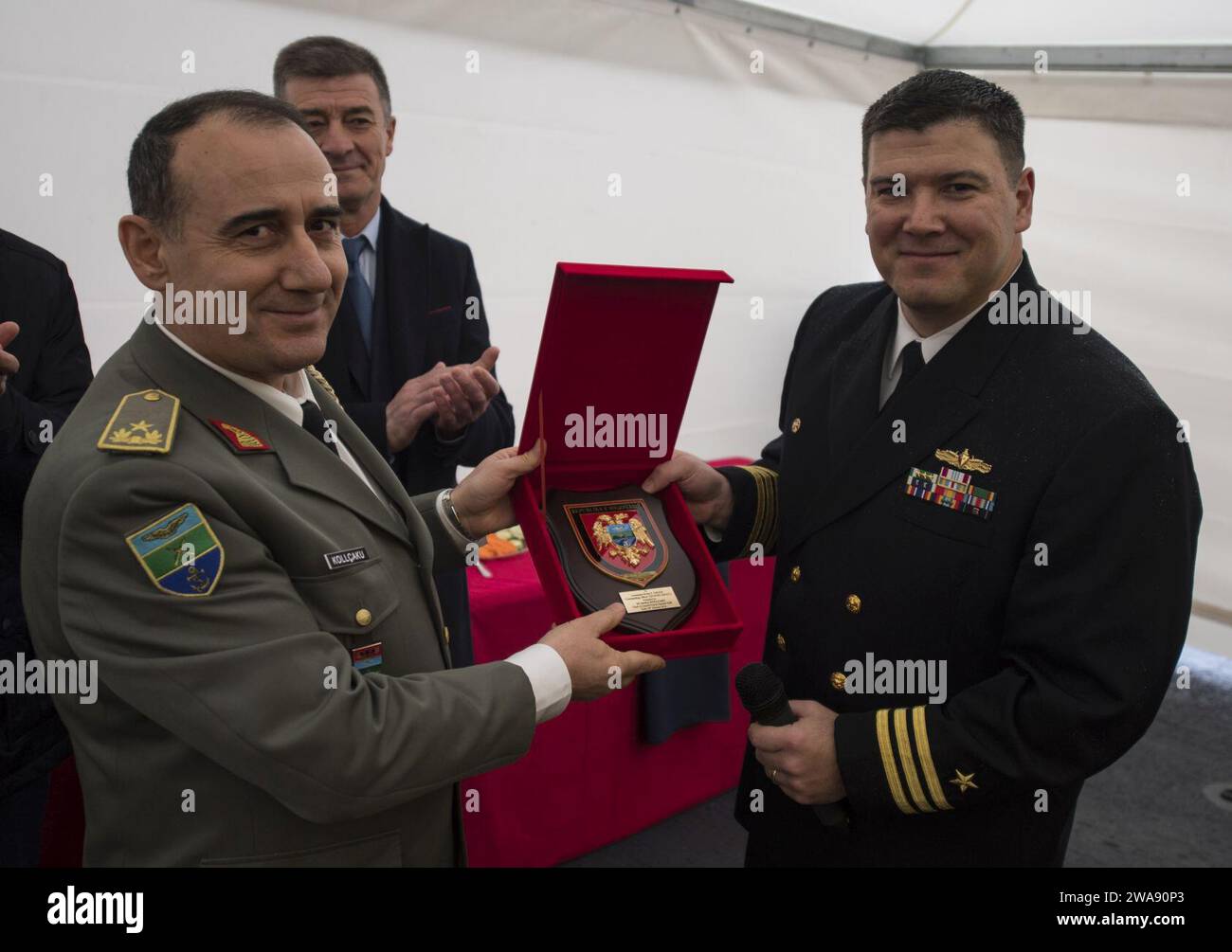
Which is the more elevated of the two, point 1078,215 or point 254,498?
point 1078,215

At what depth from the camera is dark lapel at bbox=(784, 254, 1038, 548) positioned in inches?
69.1

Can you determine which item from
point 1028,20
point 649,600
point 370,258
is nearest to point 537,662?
point 649,600

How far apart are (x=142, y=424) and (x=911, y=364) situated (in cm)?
131

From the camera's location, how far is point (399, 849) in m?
1.54

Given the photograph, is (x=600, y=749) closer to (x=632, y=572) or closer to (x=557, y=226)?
(x=632, y=572)

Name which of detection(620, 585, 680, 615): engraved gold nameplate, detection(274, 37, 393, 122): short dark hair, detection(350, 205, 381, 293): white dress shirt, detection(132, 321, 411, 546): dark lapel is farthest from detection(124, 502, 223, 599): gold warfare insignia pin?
detection(274, 37, 393, 122): short dark hair

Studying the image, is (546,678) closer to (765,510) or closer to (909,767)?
(909,767)

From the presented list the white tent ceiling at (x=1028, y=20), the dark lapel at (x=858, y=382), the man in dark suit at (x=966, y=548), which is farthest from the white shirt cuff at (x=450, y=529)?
the white tent ceiling at (x=1028, y=20)

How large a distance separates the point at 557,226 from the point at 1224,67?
281 centimetres

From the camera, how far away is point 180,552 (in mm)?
1229

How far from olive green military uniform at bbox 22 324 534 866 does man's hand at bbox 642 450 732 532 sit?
2.35 ft

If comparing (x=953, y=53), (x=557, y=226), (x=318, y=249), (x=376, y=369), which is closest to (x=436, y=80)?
(x=557, y=226)

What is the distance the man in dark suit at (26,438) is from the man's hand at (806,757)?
4.61 feet

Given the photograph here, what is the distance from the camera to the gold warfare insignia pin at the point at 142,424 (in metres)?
1.24
